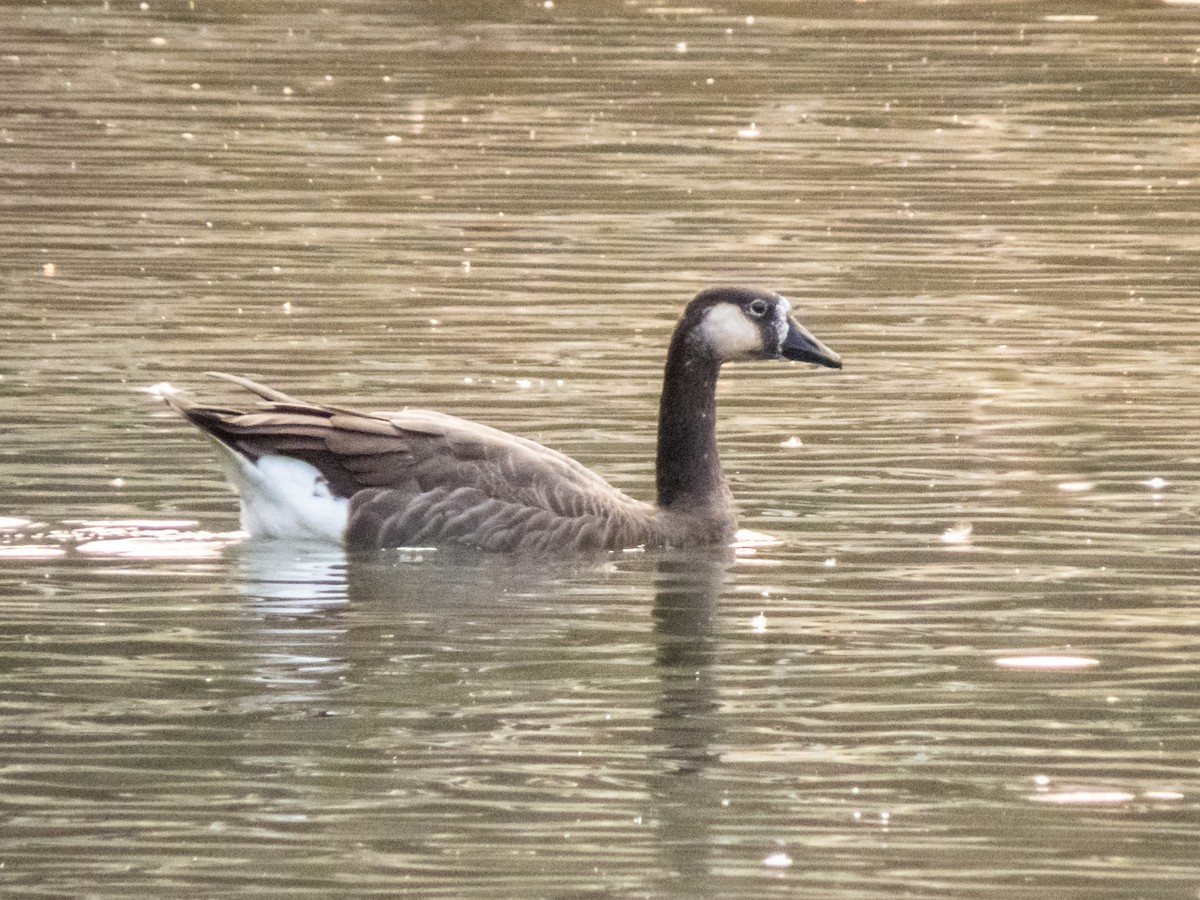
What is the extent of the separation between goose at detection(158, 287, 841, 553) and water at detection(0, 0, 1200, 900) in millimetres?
184

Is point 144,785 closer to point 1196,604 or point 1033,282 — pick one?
point 1196,604

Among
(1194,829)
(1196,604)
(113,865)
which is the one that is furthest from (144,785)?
(1196,604)

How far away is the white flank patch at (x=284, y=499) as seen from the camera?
12844 millimetres

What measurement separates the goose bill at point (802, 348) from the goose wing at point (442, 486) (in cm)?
129

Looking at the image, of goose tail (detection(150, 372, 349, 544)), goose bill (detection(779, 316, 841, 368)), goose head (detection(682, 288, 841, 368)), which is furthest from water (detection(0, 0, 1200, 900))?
goose head (detection(682, 288, 841, 368))

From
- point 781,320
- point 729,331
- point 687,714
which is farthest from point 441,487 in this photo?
point 687,714

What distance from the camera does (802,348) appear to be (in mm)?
13914

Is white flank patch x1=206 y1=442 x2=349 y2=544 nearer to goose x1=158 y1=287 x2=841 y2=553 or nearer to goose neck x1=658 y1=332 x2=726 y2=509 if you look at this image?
goose x1=158 y1=287 x2=841 y2=553

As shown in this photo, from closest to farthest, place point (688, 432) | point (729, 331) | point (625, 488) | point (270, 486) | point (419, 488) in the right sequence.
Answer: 1. point (270, 486)
2. point (419, 488)
3. point (688, 432)
4. point (729, 331)
5. point (625, 488)

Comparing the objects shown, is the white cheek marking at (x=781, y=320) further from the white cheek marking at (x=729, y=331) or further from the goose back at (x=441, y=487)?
the goose back at (x=441, y=487)

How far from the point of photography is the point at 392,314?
18.8 m

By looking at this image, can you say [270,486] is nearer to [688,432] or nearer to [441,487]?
[441,487]

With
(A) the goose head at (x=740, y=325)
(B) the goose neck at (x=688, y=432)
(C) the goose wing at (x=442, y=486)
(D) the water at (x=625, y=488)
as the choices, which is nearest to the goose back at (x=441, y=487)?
(C) the goose wing at (x=442, y=486)

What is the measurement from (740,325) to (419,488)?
5.94ft
